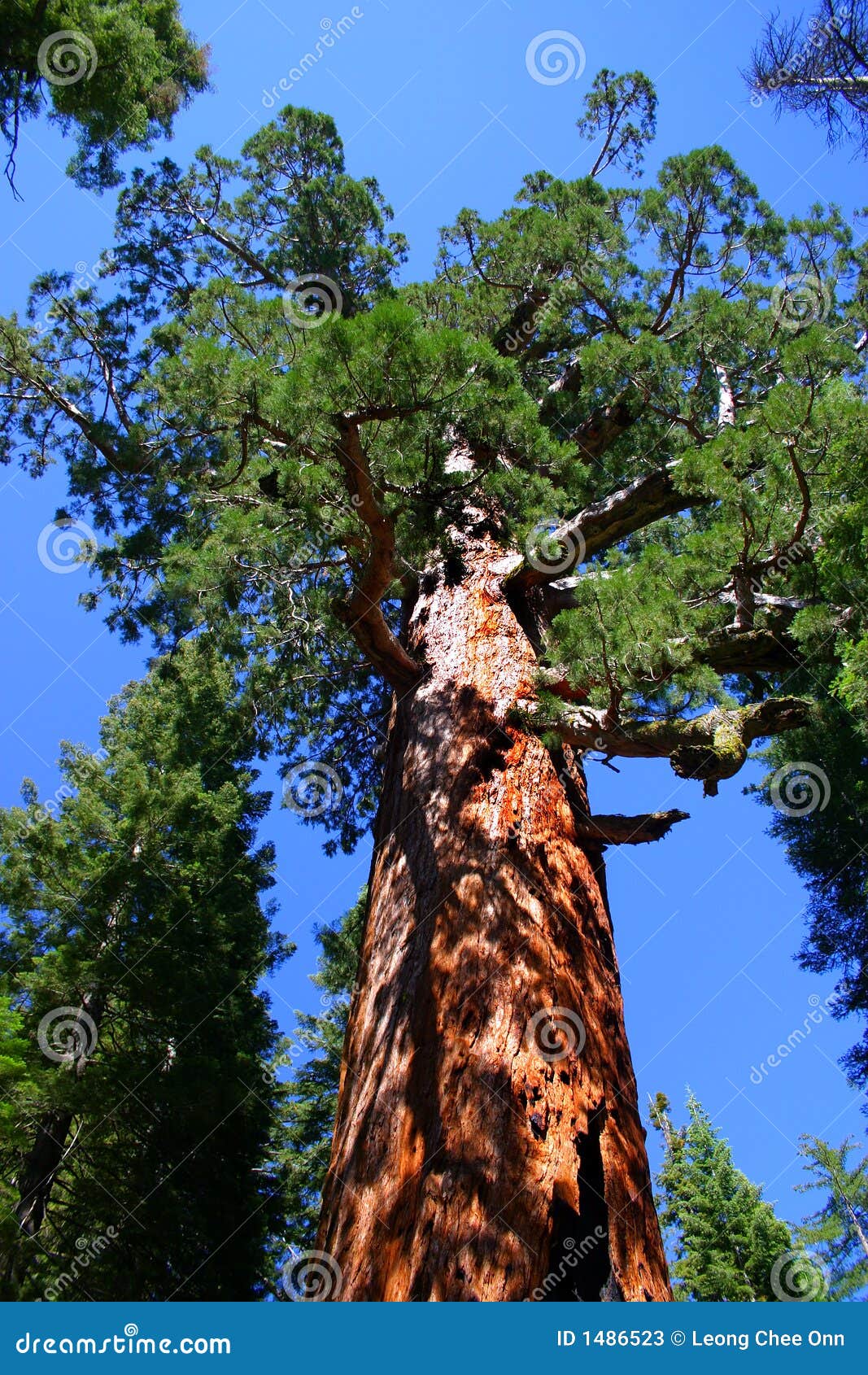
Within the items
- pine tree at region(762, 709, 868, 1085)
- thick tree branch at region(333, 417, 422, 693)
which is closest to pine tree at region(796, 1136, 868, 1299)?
pine tree at region(762, 709, 868, 1085)

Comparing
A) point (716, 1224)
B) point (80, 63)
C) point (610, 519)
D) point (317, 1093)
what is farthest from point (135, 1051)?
point (716, 1224)

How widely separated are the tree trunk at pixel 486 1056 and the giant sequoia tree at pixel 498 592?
0.04 feet

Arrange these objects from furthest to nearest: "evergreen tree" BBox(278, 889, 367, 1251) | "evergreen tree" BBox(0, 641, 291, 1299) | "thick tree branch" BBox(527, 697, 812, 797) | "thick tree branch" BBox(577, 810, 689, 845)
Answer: "evergreen tree" BBox(278, 889, 367, 1251)
"evergreen tree" BBox(0, 641, 291, 1299)
"thick tree branch" BBox(577, 810, 689, 845)
"thick tree branch" BBox(527, 697, 812, 797)

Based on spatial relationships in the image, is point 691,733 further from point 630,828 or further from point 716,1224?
point 716,1224

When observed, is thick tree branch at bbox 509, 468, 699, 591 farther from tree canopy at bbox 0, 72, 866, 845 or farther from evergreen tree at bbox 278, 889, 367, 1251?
evergreen tree at bbox 278, 889, 367, 1251

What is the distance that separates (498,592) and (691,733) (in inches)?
75.7

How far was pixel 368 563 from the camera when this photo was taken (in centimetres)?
445

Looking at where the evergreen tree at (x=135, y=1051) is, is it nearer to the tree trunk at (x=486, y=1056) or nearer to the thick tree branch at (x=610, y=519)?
the thick tree branch at (x=610, y=519)

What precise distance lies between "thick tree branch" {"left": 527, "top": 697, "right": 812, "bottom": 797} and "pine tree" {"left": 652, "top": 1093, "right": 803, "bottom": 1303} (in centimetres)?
1021

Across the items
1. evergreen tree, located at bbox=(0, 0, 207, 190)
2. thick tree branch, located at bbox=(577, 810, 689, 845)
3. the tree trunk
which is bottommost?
the tree trunk

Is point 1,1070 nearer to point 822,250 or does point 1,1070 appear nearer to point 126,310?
point 126,310

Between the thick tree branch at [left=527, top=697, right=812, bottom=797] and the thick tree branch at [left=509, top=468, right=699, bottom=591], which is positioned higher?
the thick tree branch at [left=509, top=468, right=699, bottom=591]

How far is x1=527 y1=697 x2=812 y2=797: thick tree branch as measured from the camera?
12.2 feet

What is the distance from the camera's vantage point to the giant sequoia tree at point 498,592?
2.90 metres
